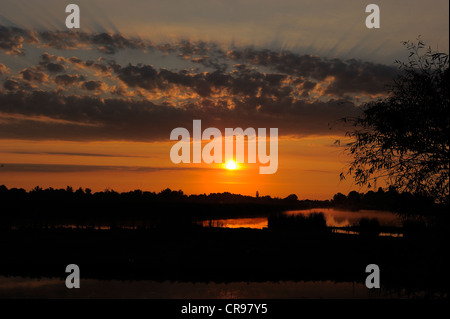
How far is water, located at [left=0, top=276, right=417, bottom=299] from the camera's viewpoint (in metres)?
20.4

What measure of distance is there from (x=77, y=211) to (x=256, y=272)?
6259 centimetres

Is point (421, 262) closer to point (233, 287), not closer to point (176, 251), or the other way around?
point (233, 287)

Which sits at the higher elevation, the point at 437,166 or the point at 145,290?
the point at 437,166

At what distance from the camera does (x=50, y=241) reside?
33.1 meters

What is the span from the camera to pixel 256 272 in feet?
83.1

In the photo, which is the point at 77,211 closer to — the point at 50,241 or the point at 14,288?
the point at 50,241

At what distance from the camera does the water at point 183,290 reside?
20.4 metres

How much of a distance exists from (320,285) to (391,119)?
→ 1210cm

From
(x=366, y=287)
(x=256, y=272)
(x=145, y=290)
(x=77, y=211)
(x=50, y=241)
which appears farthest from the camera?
(x=77, y=211)

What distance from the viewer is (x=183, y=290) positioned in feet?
70.1

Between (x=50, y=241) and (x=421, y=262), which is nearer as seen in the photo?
(x=421, y=262)
